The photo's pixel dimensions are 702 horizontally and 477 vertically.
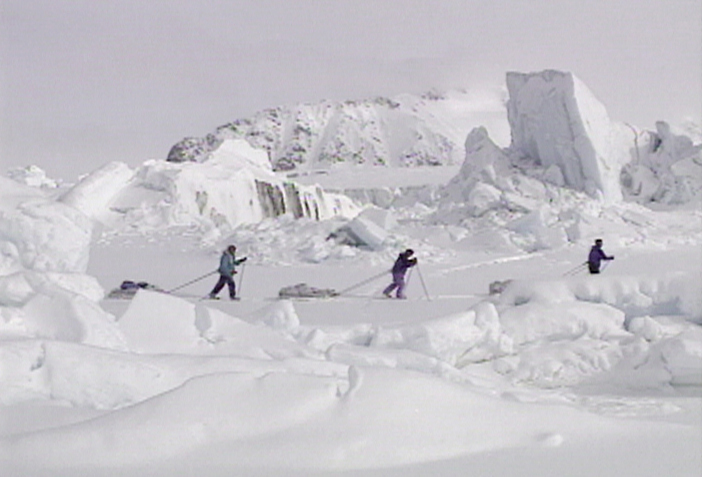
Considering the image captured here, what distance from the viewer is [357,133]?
429ft

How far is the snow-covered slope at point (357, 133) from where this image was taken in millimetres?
121562

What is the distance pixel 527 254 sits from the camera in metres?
17.4

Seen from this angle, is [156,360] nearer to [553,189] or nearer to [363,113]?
[553,189]

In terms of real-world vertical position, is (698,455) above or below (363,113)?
below

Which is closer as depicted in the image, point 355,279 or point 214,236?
point 355,279

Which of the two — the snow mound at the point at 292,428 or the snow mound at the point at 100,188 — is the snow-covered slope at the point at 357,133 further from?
the snow mound at the point at 292,428

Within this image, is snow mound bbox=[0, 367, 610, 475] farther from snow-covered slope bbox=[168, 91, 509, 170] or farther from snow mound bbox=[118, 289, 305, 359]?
snow-covered slope bbox=[168, 91, 509, 170]

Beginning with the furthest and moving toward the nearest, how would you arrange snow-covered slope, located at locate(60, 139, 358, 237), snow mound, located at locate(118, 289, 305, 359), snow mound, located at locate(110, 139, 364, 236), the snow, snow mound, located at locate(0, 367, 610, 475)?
snow mound, located at locate(110, 139, 364, 236)
snow-covered slope, located at locate(60, 139, 358, 237)
snow mound, located at locate(118, 289, 305, 359)
the snow
snow mound, located at locate(0, 367, 610, 475)

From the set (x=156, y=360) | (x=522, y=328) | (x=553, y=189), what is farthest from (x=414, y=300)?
(x=553, y=189)

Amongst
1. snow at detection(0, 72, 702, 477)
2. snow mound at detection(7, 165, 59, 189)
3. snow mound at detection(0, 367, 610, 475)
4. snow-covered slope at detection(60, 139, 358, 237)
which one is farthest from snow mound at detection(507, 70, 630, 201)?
snow mound at detection(7, 165, 59, 189)

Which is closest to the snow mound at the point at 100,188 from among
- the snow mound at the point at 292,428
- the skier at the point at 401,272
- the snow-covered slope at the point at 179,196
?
the snow-covered slope at the point at 179,196

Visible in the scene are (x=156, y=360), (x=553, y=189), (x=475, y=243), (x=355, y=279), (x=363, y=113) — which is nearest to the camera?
(x=156, y=360)

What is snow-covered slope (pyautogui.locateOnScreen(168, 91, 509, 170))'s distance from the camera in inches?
4786

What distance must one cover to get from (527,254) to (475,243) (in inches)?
73.1
